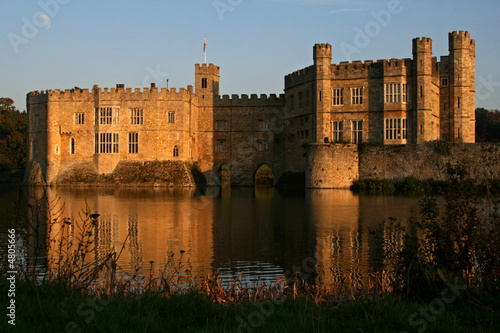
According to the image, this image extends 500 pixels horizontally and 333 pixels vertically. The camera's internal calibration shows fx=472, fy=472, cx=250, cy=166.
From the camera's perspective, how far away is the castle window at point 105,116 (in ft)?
152

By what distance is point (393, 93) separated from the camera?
122 feet

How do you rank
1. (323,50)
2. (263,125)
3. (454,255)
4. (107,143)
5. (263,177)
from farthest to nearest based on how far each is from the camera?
(263,177)
(263,125)
(107,143)
(323,50)
(454,255)

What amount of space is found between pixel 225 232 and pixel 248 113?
3421cm

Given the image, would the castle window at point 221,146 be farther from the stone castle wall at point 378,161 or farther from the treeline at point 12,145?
the treeline at point 12,145

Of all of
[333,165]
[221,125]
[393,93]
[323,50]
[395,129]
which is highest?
[323,50]

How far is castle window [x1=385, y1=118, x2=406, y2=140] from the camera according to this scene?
121ft

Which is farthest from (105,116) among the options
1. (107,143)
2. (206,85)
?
(206,85)

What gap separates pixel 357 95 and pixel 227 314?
1370 inches

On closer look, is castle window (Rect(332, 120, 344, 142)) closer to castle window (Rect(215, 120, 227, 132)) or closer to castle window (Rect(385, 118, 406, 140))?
castle window (Rect(385, 118, 406, 140))

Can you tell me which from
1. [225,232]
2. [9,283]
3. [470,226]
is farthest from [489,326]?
[225,232]

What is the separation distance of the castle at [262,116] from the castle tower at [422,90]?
0.08 m

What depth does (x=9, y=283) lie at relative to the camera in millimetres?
6441

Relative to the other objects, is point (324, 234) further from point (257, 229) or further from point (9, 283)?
point (9, 283)
